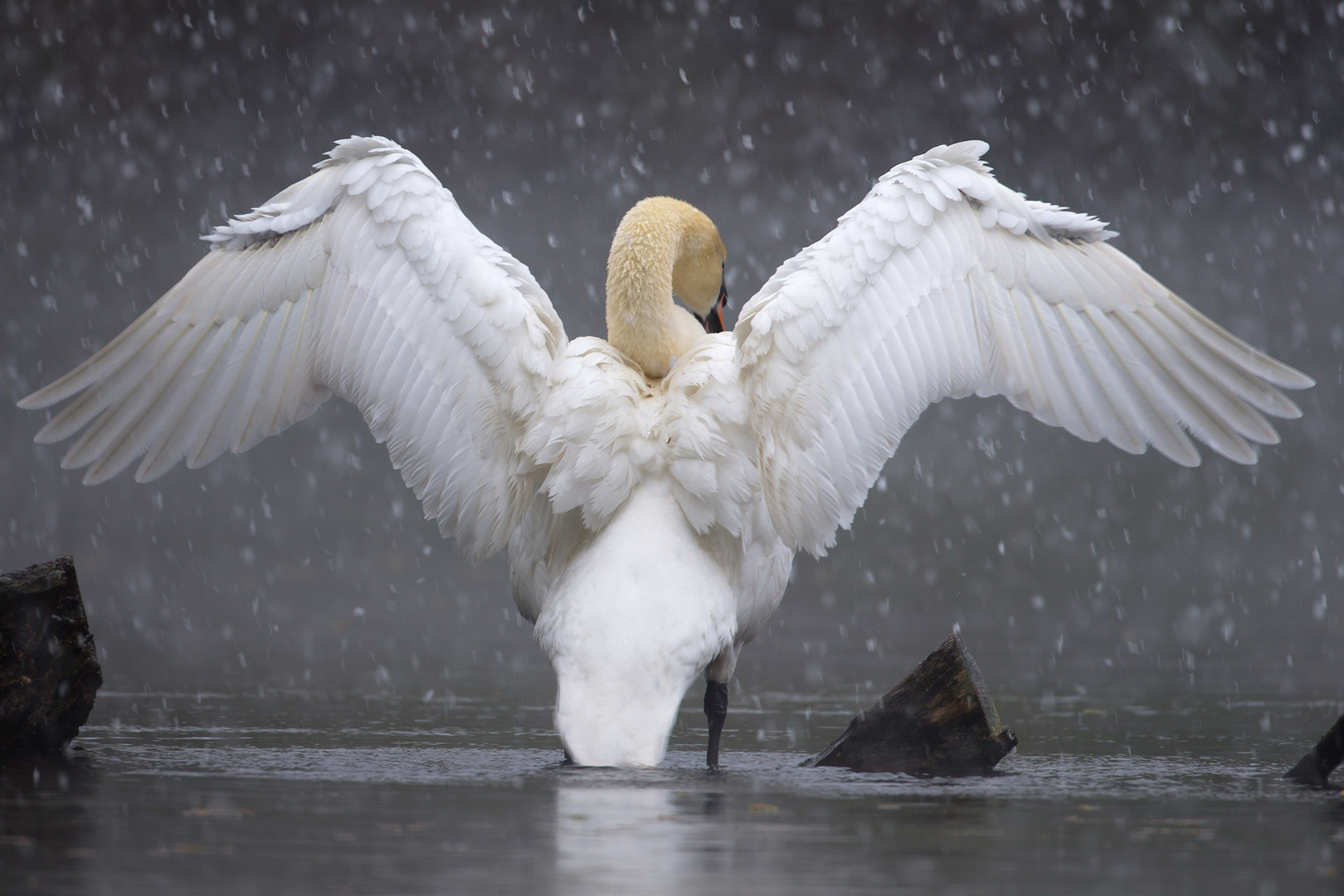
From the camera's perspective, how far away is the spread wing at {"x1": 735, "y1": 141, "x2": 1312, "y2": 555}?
16.7 feet

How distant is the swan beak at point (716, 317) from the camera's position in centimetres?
686

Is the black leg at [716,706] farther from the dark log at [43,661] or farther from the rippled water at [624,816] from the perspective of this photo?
the dark log at [43,661]

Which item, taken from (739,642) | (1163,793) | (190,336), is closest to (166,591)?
(190,336)

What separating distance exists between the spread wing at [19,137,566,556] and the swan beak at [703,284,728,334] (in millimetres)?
1708

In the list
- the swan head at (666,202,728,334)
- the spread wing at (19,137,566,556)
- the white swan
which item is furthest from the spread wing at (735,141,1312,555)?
the swan head at (666,202,728,334)

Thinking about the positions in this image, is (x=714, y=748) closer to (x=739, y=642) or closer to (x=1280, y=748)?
(x=739, y=642)

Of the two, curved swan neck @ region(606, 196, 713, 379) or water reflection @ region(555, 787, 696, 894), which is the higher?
curved swan neck @ region(606, 196, 713, 379)

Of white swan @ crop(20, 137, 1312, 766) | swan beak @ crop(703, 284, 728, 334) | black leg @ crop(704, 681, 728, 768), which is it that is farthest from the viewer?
swan beak @ crop(703, 284, 728, 334)

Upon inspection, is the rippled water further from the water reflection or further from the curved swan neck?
the curved swan neck

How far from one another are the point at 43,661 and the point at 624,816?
216 cm

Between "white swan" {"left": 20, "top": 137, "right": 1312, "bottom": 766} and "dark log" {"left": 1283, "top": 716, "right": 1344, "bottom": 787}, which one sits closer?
"dark log" {"left": 1283, "top": 716, "right": 1344, "bottom": 787}

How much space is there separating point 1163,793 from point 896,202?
2.02 m

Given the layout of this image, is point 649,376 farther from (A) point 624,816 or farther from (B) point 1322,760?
(B) point 1322,760

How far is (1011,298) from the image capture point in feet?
18.0
